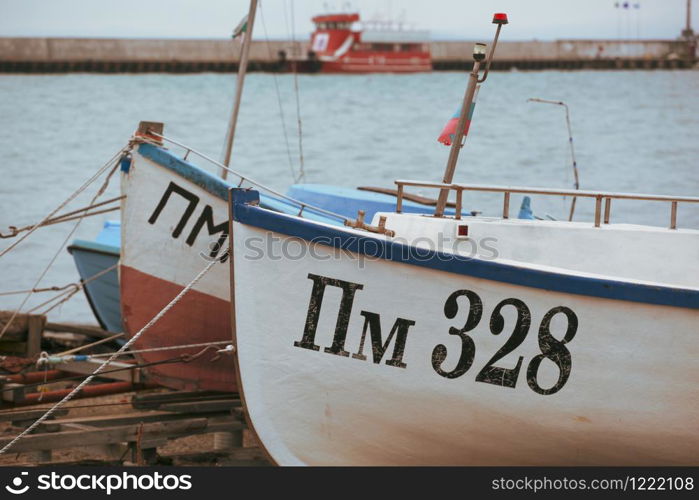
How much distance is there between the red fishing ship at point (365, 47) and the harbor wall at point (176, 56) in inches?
76.3

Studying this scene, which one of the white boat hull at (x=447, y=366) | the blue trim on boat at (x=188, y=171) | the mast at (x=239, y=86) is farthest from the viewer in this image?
the mast at (x=239, y=86)

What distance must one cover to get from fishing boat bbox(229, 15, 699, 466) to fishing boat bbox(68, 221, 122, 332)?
4696mm

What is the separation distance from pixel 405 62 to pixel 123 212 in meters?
63.7

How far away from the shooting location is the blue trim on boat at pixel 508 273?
595 centimetres

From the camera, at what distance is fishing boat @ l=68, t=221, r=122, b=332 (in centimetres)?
1073

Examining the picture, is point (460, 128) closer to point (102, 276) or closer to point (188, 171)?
point (188, 171)

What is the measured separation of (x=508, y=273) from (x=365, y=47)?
2529 inches

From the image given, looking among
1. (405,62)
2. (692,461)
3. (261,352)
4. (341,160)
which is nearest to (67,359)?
(261,352)

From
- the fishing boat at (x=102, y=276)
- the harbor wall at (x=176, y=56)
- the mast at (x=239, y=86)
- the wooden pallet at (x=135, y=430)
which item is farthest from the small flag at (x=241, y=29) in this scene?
the harbor wall at (x=176, y=56)

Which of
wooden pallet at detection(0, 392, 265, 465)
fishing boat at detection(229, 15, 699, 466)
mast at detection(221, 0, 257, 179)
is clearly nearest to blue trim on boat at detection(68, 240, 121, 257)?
mast at detection(221, 0, 257, 179)

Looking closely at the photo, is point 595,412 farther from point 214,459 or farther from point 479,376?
point 214,459
